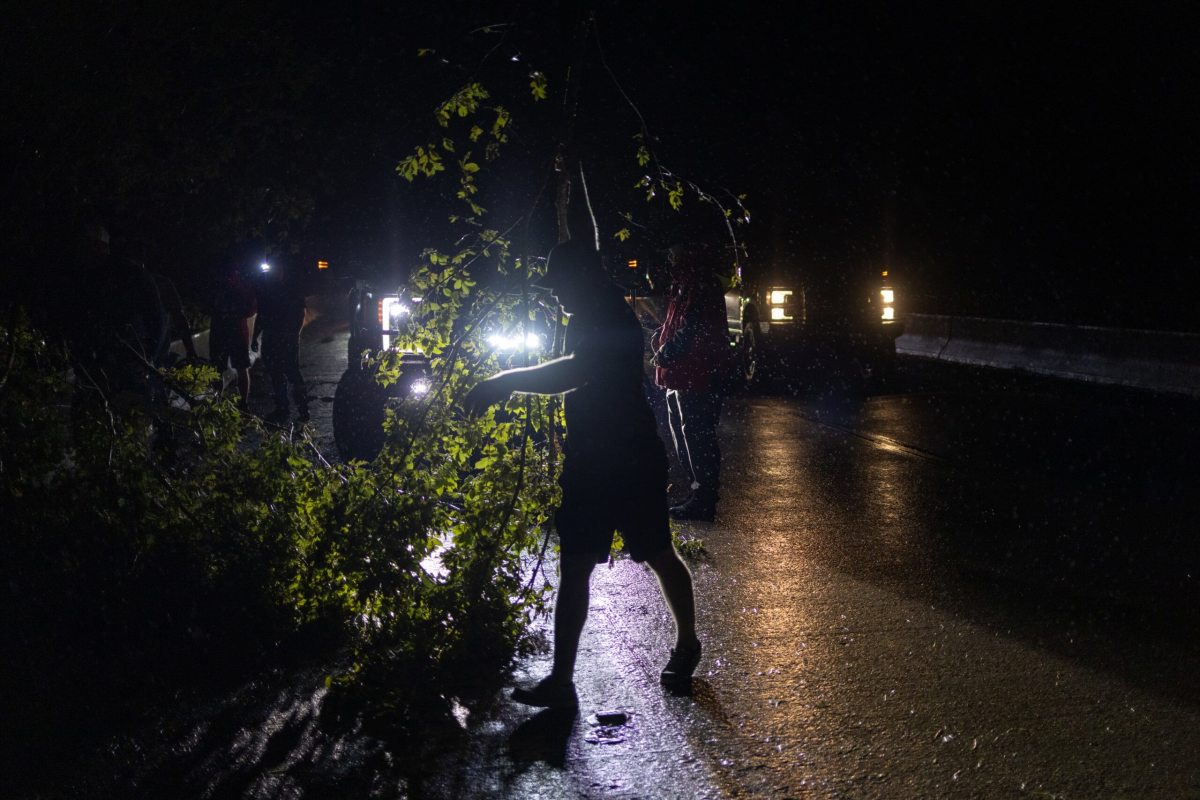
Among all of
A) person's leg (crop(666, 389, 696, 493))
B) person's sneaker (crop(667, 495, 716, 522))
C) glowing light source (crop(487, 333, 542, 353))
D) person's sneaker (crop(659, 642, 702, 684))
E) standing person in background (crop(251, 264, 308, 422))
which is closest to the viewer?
person's sneaker (crop(659, 642, 702, 684))

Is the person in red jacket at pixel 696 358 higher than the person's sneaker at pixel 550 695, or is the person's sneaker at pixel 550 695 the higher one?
the person in red jacket at pixel 696 358

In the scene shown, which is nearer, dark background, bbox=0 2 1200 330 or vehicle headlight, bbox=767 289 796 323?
dark background, bbox=0 2 1200 330

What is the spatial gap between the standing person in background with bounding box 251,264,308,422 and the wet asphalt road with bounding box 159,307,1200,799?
5.67 m

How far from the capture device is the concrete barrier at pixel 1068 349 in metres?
15.9

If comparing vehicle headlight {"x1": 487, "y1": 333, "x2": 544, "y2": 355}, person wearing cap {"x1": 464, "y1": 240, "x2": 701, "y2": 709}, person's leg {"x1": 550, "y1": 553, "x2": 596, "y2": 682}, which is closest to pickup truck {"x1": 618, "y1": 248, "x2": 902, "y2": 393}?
vehicle headlight {"x1": 487, "y1": 333, "x2": 544, "y2": 355}

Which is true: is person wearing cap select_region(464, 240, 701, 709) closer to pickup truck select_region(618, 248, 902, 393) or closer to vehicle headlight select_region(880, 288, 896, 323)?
pickup truck select_region(618, 248, 902, 393)

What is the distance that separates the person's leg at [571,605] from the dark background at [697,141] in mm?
1978

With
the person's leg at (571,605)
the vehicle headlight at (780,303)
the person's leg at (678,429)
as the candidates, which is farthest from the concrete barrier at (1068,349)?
the person's leg at (571,605)

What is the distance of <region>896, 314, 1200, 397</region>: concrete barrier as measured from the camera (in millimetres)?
15875

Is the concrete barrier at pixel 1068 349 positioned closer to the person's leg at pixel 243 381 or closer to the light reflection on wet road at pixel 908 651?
the light reflection on wet road at pixel 908 651

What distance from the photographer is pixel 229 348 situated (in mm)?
12469

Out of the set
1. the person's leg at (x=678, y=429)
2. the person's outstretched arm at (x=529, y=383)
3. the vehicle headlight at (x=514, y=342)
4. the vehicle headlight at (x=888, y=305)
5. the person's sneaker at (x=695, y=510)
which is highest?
the vehicle headlight at (x=888, y=305)

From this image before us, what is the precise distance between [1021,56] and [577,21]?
3130cm

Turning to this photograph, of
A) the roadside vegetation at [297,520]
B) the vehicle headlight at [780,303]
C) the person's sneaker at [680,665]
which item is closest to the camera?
the person's sneaker at [680,665]
